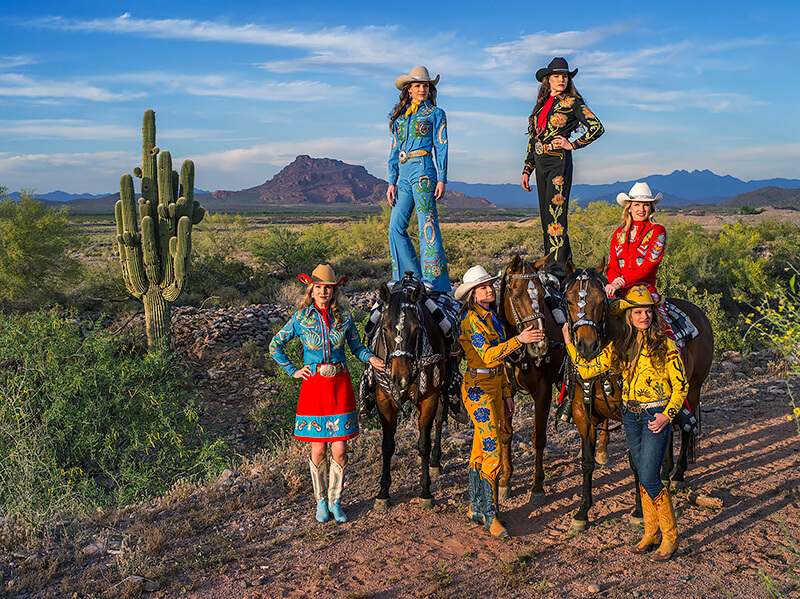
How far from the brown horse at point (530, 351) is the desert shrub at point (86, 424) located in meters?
3.99

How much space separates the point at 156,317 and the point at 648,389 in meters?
10.3

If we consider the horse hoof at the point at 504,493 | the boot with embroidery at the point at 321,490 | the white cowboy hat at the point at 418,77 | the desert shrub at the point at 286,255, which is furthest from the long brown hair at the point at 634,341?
the desert shrub at the point at 286,255

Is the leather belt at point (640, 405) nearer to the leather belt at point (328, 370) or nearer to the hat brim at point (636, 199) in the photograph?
the hat brim at point (636, 199)

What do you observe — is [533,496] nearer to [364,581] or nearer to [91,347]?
[364,581]

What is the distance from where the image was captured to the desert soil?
4.20 metres

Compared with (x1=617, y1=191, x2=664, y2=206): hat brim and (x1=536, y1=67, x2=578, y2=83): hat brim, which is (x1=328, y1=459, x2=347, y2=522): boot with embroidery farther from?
(x1=536, y1=67, x2=578, y2=83): hat brim

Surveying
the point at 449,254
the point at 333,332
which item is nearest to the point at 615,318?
the point at 333,332

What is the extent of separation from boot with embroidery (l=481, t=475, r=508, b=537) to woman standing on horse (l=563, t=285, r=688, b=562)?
106 centimetres

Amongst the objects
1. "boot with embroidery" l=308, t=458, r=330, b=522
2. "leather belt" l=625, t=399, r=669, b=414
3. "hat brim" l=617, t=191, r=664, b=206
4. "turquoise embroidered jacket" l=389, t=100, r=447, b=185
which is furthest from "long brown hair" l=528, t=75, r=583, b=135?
"boot with embroidery" l=308, t=458, r=330, b=522

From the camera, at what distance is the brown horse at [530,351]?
473 centimetres

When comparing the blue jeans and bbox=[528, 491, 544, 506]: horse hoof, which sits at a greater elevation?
the blue jeans

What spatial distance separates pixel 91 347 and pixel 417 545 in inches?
252

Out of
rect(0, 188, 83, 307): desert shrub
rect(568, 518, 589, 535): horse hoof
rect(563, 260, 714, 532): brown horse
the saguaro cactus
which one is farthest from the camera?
rect(0, 188, 83, 307): desert shrub

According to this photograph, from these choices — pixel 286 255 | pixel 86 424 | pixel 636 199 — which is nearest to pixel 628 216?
pixel 636 199
